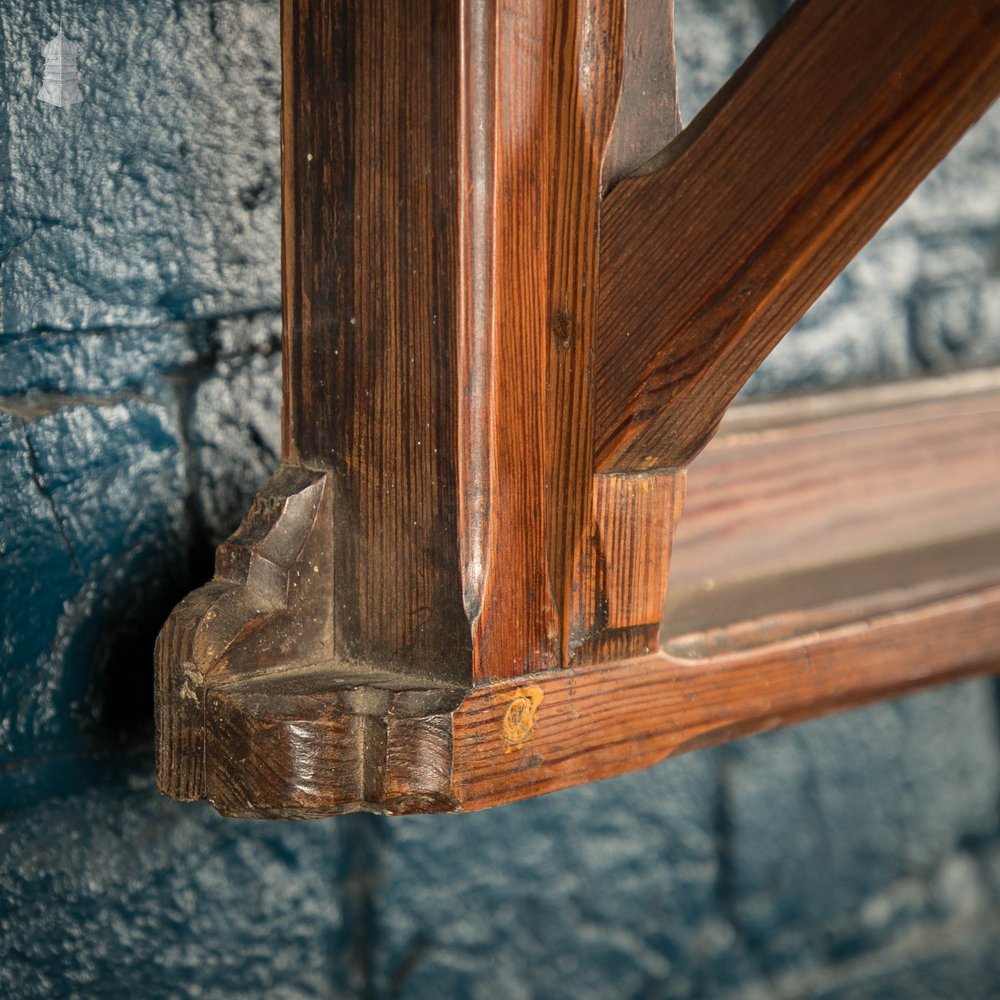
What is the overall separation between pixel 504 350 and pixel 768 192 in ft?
0.62

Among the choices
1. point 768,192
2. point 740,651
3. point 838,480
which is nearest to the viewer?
point 768,192

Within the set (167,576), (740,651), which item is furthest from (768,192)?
(167,576)

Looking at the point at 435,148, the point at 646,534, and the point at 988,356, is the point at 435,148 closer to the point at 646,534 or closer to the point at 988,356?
the point at 646,534

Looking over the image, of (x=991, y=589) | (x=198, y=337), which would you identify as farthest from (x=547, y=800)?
(x=198, y=337)

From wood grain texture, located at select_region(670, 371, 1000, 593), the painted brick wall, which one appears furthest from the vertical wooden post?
wood grain texture, located at select_region(670, 371, 1000, 593)

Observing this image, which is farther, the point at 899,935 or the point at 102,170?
the point at 899,935

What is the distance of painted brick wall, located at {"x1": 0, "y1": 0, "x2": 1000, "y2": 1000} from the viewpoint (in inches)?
37.7

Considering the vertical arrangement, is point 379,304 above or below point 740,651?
above

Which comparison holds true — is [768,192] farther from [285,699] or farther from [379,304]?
[285,699]

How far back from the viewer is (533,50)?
79cm

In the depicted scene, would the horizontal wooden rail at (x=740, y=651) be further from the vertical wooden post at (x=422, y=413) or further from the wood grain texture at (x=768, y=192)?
the wood grain texture at (x=768, y=192)

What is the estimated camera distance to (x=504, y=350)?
81 cm

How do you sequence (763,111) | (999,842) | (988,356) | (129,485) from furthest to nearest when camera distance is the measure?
1. (999,842)
2. (988,356)
3. (129,485)
4. (763,111)

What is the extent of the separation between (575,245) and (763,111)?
146mm
